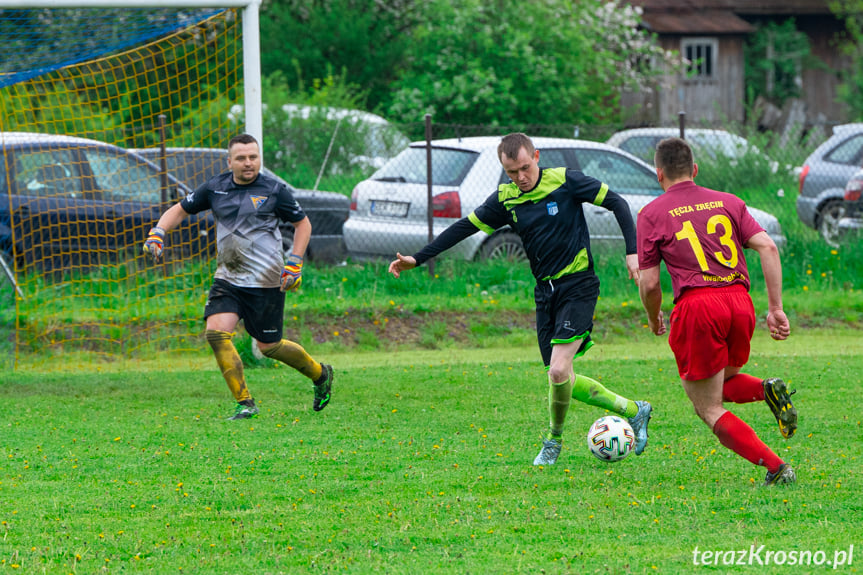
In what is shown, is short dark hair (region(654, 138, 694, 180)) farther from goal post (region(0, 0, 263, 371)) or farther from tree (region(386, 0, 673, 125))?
tree (region(386, 0, 673, 125))

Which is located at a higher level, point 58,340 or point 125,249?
point 125,249

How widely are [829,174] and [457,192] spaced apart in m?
6.11

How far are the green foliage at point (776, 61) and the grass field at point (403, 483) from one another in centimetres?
2801

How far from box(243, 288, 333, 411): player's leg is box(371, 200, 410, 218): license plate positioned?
4734mm

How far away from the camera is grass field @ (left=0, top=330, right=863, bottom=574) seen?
4531 mm

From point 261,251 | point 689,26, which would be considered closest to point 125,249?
point 261,251

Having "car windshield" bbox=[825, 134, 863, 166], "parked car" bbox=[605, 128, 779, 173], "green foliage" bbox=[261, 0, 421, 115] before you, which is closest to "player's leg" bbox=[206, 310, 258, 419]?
"parked car" bbox=[605, 128, 779, 173]

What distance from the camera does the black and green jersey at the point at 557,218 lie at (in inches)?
251

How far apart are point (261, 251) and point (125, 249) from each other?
399cm

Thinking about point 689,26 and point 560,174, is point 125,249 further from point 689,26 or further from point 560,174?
point 689,26

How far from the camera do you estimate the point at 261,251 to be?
788 cm

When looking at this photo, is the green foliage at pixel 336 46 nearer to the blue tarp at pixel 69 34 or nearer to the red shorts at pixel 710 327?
the blue tarp at pixel 69 34

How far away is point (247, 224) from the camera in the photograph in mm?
7863

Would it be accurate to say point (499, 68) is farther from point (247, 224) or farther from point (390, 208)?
point (247, 224)
